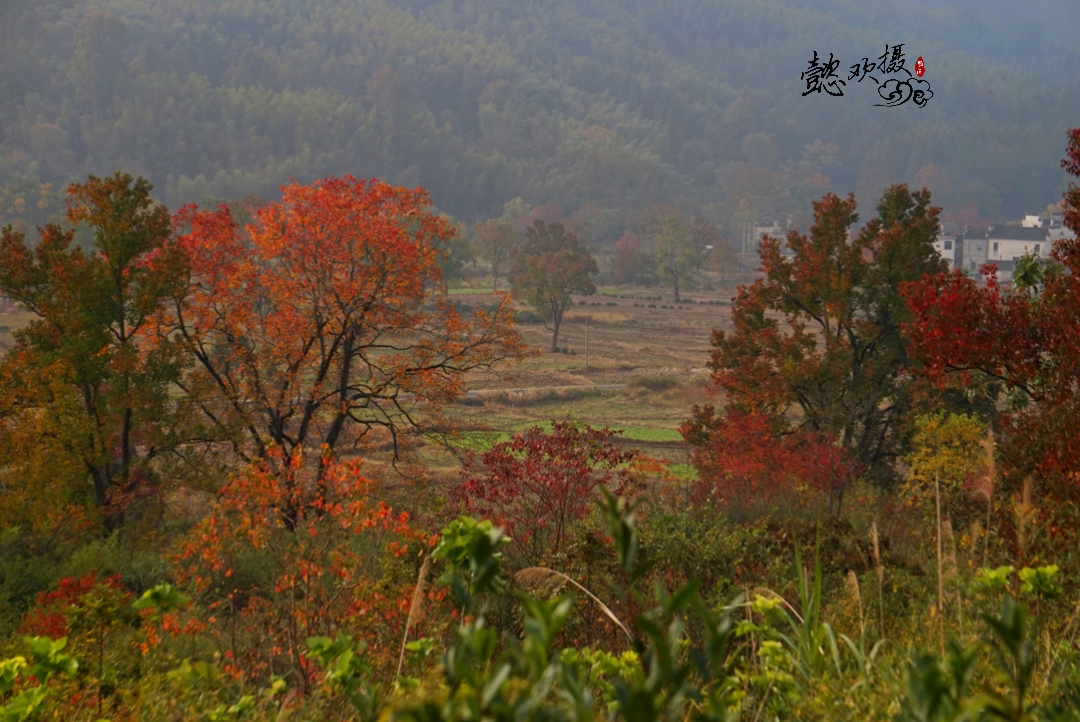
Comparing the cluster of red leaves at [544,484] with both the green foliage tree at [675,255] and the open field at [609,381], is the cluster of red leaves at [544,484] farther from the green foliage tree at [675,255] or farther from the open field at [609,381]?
the green foliage tree at [675,255]

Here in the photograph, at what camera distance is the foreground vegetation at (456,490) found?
3.71 m

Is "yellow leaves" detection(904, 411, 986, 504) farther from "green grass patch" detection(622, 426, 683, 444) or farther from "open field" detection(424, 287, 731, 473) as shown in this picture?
"green grass patch" detection(622, 426, 683, 444)

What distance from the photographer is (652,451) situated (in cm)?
3822

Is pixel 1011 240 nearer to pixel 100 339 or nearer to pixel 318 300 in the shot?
pixel 318 300

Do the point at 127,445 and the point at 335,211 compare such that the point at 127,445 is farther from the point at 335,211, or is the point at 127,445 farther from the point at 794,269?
the point at 794,269

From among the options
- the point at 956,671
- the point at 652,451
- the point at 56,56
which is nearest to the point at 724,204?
the point at 56,56

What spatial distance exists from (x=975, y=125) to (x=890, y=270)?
194851mm

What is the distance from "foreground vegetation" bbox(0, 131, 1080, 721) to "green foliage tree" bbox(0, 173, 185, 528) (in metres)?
0.06

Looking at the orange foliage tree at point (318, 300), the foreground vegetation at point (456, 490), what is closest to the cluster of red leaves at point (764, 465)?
the foreground vegetation at point (456, 490)

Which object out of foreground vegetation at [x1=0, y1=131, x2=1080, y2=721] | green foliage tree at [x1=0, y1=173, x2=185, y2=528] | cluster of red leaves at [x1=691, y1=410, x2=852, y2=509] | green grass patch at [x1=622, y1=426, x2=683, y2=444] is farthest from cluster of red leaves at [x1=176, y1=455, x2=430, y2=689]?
green grass patch at [x1=622, y1=426, x2=683, y2=444]

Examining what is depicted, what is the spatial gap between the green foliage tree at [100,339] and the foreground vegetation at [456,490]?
0.06 meters

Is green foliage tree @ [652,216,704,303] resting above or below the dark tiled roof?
below

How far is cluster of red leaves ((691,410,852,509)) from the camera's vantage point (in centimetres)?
2017

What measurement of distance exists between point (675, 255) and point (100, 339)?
266ft
